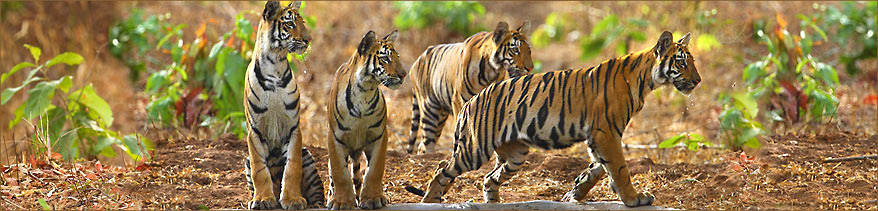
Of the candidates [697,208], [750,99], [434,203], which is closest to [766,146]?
[750,99]

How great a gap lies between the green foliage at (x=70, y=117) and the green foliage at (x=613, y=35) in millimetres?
8365

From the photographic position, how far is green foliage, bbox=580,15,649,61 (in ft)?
48.4

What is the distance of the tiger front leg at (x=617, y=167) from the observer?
5.83 metres

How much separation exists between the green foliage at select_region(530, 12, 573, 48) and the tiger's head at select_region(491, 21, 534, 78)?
9566 millimetres

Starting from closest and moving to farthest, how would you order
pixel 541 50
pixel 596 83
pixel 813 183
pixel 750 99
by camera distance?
pixel 596 83 < pixel 813 183 < pixel 750 99 < pixel 541 50

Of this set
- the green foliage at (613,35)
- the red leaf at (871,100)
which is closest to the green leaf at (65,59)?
the red leaf at (871,100)

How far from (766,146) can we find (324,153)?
386 cm

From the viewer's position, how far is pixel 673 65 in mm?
5828

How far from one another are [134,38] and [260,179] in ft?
29.7

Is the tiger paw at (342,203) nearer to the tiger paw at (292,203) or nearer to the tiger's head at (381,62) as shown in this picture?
the tiger paw at (292,203)

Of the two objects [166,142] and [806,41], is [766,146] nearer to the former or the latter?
[806,41]

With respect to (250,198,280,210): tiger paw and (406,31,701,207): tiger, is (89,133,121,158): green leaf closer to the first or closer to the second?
(250,198,280,210): tiger paw

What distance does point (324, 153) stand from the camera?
855 centimetres

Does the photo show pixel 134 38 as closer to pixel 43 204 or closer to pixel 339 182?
pixel 43 204
